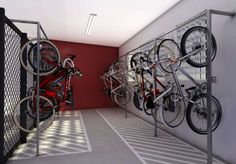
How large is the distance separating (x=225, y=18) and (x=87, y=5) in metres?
2.60

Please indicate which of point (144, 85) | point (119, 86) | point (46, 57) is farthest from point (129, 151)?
point (119, 86)

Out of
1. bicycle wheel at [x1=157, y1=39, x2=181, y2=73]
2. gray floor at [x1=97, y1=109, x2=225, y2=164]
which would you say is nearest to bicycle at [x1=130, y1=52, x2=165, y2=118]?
bicycle wheel at [x1=157, y1=39, x2=181, y2=73]

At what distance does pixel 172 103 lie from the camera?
124 inches

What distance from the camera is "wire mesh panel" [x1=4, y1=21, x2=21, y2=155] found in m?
2.67

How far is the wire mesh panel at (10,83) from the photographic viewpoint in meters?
2.67

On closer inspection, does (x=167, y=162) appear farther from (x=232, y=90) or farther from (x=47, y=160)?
(x=47, y=160)

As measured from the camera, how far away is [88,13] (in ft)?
14.4

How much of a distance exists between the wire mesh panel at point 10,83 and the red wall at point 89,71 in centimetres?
442

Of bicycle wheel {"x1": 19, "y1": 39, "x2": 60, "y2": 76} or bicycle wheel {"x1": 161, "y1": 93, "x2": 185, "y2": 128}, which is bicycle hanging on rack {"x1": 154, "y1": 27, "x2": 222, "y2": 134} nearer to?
bicycle wheel {"x1": 161, "y1": 93, "x2": 185, "y2": 128}

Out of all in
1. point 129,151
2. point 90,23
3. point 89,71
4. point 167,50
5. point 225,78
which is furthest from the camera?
point 89,71

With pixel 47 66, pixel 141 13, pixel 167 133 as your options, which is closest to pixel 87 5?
pixel 141 13

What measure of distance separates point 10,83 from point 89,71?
5.14 metres

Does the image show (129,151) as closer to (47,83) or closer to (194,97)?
(194,97)

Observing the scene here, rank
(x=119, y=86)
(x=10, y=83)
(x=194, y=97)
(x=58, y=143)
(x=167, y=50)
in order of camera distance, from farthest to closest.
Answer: (x=119, y=86), (x=167, y=50), (x=58, y=143), (x=10, y=83), (x=194, y=97)
